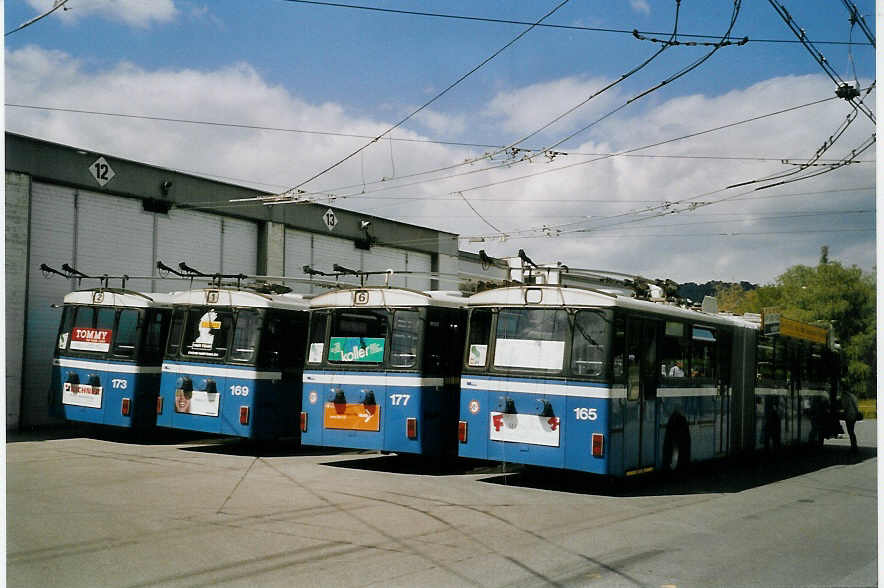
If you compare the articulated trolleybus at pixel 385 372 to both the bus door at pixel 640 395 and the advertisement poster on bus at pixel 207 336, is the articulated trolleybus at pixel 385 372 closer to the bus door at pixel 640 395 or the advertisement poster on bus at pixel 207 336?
the advertisement poster on bus at pixel 207 336

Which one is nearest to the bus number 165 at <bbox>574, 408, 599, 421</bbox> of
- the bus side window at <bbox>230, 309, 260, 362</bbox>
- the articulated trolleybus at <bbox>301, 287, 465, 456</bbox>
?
the articulated trolleybus at <bbox>301, 287, 465, 456</bbox>

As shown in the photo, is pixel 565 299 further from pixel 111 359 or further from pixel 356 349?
pixel 111 359

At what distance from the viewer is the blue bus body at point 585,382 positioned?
38.1 feet

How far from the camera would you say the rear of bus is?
11555mm

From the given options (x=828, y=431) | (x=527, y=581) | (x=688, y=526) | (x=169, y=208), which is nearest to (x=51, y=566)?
(x=527, y=581)

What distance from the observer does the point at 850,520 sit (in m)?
10.4

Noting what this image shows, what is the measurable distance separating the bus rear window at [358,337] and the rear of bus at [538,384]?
1.70m

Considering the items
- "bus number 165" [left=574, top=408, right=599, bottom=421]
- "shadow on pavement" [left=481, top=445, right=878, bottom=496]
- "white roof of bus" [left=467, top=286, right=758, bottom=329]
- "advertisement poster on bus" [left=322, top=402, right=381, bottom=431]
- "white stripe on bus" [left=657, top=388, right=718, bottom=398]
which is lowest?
"shadow on pavement" [left=481, top=445, right=878, bottom=496]

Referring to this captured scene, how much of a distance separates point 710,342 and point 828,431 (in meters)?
7.69

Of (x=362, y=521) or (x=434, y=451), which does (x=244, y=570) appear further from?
(x=434, y=451)

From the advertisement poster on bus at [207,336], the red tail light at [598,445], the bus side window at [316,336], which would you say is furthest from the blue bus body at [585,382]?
the advertisement poster on bus at [207,336]

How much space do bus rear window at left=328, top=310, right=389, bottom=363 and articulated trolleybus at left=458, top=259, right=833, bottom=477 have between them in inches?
66.3

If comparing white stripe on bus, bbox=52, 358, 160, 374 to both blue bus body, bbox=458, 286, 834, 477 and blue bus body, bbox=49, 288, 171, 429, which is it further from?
blue bus body, bbox=458, 286, 834, 477

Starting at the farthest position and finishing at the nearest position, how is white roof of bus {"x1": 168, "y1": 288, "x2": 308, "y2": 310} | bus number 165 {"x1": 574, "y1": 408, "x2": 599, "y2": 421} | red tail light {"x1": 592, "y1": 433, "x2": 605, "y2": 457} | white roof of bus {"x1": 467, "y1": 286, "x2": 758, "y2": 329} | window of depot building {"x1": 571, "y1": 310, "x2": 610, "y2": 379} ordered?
white roof of bus {"x1": 168, "y1": 288, "x2": 308, "y2": 310} → white roof of bus {"x1": 467, "y1": 286, "x2": 758, "y2": 329} → window of depot building {"x1": 571, "y1": 310, "x2": 610, "y2": 379} → bus number 165 {"x1": 574, "y1": 408, "x2": 599, "y2": 421} → red tail light {"x1": 592, "y1": 433, "x2": 605, "y2": 457}
